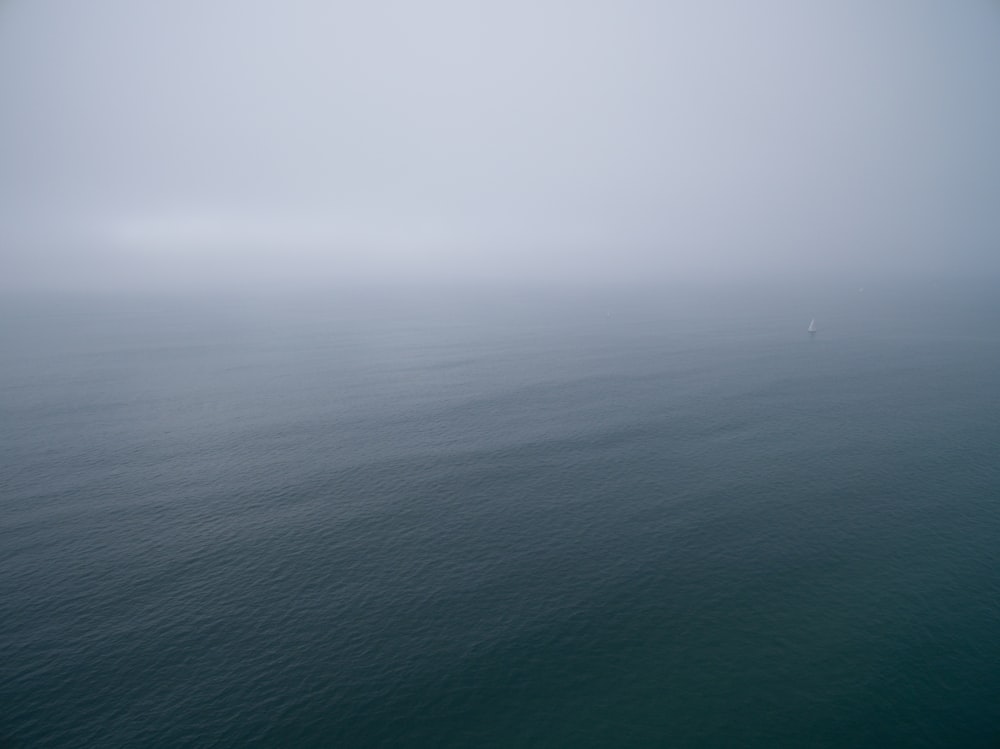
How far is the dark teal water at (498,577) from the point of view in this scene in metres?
59.2

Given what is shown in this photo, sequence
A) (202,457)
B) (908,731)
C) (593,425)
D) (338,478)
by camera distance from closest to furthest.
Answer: (908,731) → (338,478) → (202,457) → (593,425)

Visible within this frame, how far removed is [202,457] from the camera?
12138 centimetres

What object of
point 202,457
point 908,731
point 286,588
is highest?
point 202,457

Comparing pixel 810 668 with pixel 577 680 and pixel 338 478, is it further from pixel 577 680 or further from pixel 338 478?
pixel 338 478

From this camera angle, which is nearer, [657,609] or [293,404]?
[657,609]

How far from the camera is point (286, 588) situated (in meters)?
78.2

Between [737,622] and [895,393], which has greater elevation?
[895,393]

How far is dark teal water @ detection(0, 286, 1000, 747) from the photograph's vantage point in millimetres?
59156

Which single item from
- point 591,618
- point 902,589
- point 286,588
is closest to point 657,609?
point 591,618

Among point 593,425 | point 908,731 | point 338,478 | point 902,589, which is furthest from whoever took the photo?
point 593,425

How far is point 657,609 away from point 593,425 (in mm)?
66499

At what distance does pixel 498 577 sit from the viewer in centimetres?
8081

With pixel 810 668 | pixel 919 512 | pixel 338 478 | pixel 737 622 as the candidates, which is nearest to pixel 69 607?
pixel 338 478

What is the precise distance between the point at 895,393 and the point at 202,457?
19509 cm
